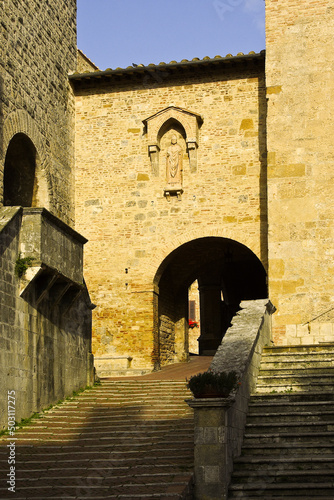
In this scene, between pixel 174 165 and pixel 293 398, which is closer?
pixel 293 398

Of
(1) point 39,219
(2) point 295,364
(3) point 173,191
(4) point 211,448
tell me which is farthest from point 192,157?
(4) point 211,448

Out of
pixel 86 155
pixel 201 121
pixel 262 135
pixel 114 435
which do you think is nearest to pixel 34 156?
pixel 86 155

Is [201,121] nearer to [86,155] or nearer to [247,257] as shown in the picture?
[86,155]

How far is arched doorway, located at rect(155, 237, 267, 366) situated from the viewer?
18969 mm

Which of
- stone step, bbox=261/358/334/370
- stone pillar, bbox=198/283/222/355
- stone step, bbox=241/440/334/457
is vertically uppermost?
stone pillar, bbox=198/283/222/355

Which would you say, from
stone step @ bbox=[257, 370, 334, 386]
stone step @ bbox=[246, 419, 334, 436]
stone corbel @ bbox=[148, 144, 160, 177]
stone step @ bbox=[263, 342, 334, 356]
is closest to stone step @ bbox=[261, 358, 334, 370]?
stone step @ bbox=[257, 370, 334, 386]

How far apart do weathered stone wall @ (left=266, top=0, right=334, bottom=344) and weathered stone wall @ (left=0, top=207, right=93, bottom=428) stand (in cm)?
448

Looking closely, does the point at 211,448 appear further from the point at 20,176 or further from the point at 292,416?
the point at 20,176

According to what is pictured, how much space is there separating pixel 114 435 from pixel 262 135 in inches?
368

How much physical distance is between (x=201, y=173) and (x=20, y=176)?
4188mm

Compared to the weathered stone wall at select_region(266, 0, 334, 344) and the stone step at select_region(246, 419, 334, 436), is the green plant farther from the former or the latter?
the weathered stone wall at select_region(266, 0, 334, 344)

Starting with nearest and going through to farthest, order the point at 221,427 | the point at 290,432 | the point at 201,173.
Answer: the point at 221,427 → the point at 290,432 → the point at 201,173

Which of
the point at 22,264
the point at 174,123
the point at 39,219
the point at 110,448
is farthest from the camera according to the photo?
A: the point at 174,123

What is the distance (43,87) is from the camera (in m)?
16.9
